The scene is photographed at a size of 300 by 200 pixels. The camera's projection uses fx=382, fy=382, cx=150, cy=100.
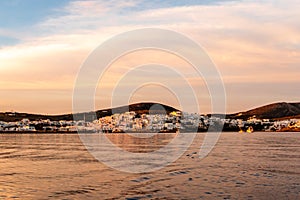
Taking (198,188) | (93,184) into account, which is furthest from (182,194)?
(93,184)

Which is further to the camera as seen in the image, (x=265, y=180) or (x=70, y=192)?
(x=265, y=180)

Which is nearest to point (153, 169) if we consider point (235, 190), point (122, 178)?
point (122, 178)

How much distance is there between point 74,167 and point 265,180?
70.5 feet

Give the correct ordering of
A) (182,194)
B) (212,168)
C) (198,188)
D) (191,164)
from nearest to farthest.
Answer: (182,194)
(198,188)
(212,168)
(191,164)

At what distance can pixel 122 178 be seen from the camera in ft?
116

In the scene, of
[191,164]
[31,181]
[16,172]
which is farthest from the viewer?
[191,164]

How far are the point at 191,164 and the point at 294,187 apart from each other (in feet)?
57.5

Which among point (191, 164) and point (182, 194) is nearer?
point (182, 194)

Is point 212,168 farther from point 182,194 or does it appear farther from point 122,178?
point 182,194

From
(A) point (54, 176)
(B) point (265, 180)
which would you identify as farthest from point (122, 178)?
(B) point (265, 180)

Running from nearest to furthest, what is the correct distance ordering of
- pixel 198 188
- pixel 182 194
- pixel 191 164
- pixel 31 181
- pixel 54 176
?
pixel 182 194 → pixel 198 188 → pixel 31 181 → pixel 54 176 → pixel 191 164

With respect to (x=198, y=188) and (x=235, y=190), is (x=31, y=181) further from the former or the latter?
(x=235, y=190)

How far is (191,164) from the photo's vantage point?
47.3 metres

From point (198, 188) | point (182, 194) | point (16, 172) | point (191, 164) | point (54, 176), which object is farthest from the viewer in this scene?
point (191, 164)
